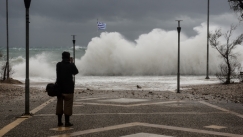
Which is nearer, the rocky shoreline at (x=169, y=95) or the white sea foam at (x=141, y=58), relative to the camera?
the rocky shoreline at (x=169, y=95)

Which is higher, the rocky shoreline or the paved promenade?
the rocky shoreline

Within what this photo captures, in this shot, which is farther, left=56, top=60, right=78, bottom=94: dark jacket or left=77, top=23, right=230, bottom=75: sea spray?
left=77, top=23, right=230, bottom=75: sea spray

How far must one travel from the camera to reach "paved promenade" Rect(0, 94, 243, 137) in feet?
28.2

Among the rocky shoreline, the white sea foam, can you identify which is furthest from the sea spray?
the rocky shoreline

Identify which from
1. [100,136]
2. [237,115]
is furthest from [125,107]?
[100,136]

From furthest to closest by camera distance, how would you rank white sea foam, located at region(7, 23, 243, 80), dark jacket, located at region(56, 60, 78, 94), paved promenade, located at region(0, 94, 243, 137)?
white sea foam, located at region(7, 23, 243, 80) < dark jacket, located at region(56, 60, 78, 94) < paved promenade, located at region(0, 94, 243, 137)

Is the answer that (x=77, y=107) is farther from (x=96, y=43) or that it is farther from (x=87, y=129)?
(x=96, y=43)

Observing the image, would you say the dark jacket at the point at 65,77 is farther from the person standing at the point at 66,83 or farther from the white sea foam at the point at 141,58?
the white sea foam at the point at 141,58

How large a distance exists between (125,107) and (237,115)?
384 cm

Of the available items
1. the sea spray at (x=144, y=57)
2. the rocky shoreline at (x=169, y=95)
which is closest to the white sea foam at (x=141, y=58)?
the sea spray at (x=144, y=57)

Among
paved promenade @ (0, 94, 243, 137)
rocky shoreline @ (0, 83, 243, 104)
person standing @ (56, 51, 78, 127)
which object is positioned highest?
person standing @ (56, 51, 78, 127)

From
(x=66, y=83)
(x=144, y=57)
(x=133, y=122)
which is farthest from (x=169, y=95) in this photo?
(x=144, y=57)

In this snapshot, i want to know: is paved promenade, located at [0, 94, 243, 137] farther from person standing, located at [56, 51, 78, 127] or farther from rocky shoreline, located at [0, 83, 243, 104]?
rocky shoreline, located at [0, 83, 243, 104]

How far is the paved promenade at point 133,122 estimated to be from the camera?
8.59 m
